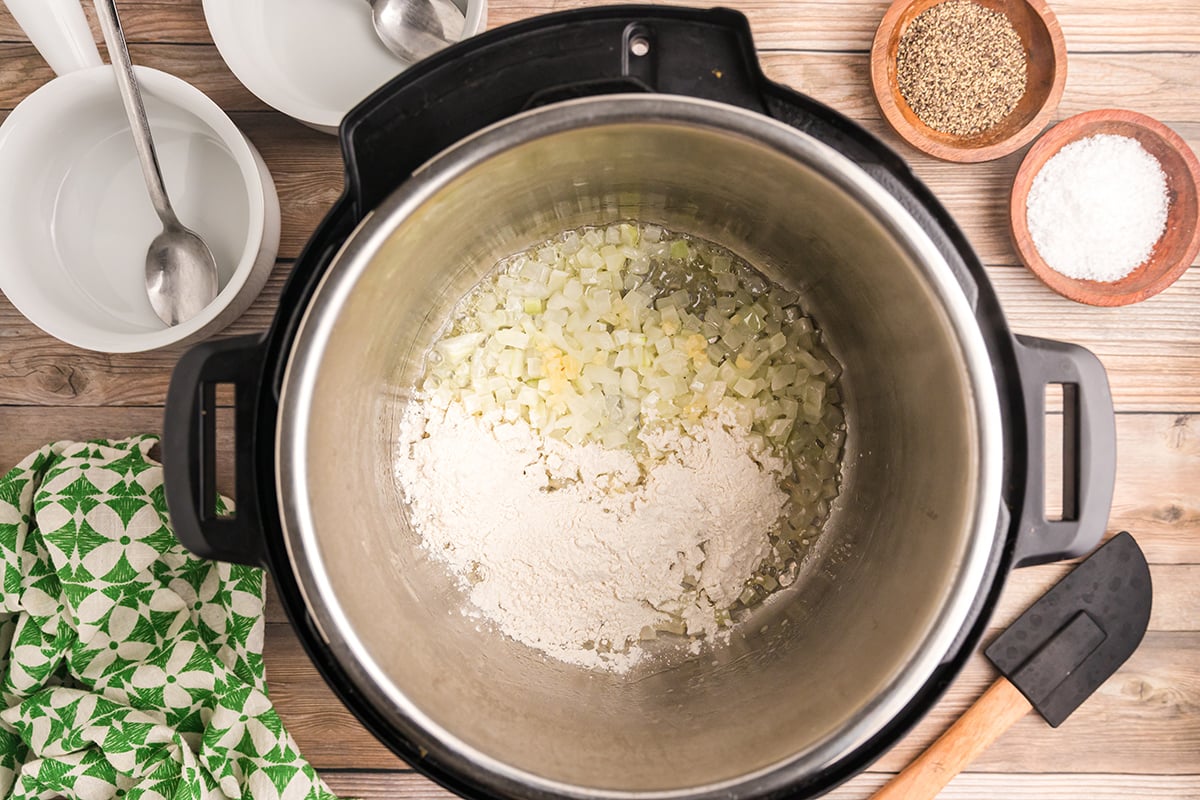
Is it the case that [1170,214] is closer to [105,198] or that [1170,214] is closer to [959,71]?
[959,71]

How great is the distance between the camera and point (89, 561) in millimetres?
833

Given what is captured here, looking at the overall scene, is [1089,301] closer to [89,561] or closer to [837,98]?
[837,98]

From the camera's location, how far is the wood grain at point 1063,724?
89 centimetres

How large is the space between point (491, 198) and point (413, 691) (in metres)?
0.41

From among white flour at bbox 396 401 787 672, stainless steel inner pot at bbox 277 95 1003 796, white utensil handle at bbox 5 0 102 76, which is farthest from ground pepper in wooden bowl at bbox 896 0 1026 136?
white utensil handle at bbox 5 0 102 76

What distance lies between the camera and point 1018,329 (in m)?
0.89

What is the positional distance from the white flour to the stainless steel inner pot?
0.03 metres

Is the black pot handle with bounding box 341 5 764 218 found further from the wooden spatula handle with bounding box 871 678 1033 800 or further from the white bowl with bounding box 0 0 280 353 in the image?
the wooden spatula handle with bounding box 871 678 1033 800

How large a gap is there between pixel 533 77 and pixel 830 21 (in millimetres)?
427

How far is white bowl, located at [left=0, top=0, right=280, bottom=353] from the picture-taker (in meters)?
0.78

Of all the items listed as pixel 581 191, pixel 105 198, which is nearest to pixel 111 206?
pixel 105 198

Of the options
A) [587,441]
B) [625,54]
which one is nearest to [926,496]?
[587,441]

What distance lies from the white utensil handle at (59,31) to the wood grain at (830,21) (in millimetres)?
93

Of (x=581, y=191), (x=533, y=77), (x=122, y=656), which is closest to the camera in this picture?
(x=533, y=77)
